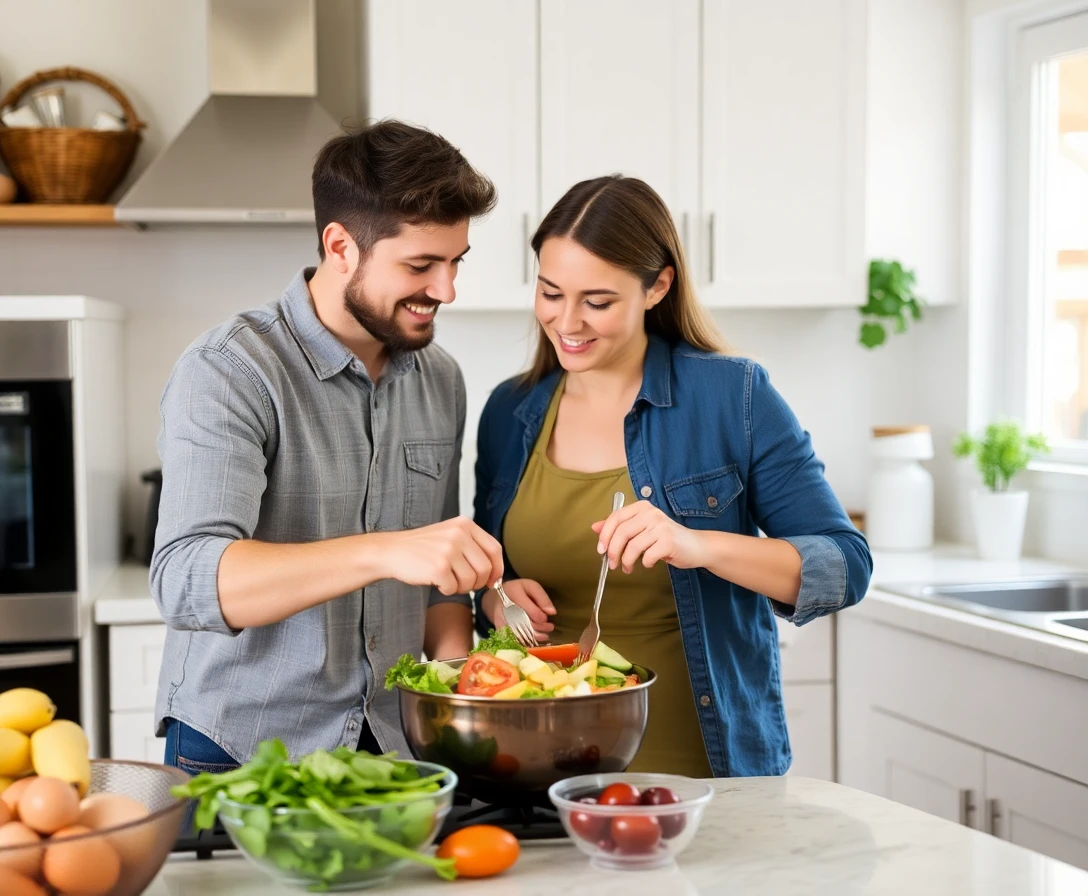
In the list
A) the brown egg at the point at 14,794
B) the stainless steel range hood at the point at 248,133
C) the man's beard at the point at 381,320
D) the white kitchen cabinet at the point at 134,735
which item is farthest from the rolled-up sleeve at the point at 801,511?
the white kitchen cabinet at the point at 134,735

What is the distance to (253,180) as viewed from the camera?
297 cm

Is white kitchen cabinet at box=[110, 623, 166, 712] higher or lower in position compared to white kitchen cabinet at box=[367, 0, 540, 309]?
lower

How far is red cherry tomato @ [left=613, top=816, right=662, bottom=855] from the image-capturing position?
1.15 meters

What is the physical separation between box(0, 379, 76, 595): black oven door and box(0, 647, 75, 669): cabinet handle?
0.06 m

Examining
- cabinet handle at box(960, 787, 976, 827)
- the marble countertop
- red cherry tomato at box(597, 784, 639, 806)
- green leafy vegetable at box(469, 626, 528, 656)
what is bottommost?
cabinet handle at box(960, 787, 976, 827)

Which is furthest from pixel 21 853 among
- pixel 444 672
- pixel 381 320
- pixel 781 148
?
pixel 781 148

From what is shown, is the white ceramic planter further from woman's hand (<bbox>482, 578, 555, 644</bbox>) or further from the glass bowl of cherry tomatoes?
the glass bowl of cherry tomatoes

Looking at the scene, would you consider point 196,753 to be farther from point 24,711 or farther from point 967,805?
point 967,805

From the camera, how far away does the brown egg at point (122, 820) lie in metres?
1.01

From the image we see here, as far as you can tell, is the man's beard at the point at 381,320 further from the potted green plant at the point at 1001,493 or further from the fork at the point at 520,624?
the potted green plant at the point at 1001,493

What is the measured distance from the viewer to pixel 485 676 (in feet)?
4.13

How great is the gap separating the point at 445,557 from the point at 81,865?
19.6 inches

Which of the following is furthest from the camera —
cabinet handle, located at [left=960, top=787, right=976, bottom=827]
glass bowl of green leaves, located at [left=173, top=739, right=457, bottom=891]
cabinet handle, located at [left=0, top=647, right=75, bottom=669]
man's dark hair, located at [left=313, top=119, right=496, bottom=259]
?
cabinet handle, located at [left=0, top=647, right=75, bottom=669]

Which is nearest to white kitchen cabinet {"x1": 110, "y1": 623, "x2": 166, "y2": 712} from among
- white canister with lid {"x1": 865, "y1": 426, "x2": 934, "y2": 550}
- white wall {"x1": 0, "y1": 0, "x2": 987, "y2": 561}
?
white wall {"x1": 0, "y1": 0, "x2": 987, "y2": 561}
